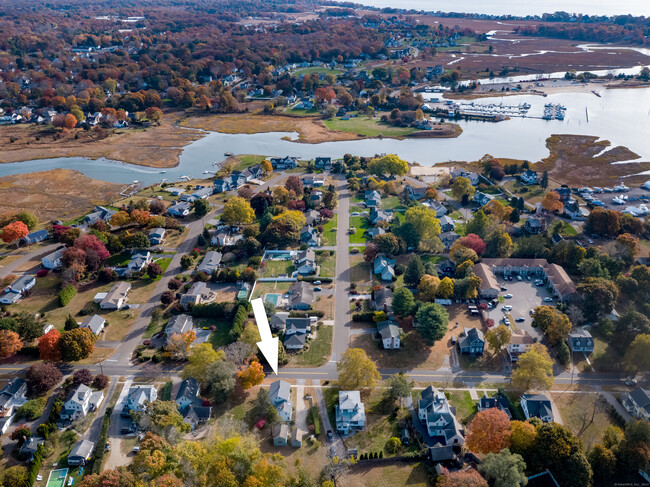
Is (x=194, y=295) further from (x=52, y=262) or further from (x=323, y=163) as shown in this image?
(x=323, y=163)

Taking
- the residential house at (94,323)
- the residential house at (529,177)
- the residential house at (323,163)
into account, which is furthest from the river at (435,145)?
the residential house at (94,323)

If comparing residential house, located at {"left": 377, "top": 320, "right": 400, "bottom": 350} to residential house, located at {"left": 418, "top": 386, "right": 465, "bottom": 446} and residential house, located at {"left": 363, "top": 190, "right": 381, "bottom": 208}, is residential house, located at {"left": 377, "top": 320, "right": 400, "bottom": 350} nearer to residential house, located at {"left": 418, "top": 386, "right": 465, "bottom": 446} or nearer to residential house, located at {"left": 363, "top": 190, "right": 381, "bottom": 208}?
residential house, located at {"left": 418, "top": 386, "right": 465, "bottom": 446}

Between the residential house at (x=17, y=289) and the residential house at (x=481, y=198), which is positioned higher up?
the residential house at (x=481, y=198)

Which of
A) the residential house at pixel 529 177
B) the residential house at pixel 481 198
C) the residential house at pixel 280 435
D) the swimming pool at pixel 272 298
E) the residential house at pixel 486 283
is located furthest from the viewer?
the residential house at pixel 529 177

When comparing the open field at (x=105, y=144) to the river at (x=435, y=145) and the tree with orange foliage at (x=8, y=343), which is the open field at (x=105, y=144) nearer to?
the river at (x=435, y=145)

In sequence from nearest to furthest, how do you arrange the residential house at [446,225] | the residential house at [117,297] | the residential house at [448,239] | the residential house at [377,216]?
1. the residential house at [117,297]
2. the residential house at [448,239]
3. the residential house at [446,225]
4. the residential house at [377,216]

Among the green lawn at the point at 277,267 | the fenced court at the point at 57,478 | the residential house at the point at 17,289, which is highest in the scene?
the green lawn at the point at 277,267

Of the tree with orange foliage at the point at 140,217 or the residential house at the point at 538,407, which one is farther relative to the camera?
the tree with orange foliage at the point at 140,217

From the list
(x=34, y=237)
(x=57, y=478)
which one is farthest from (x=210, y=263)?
(x=57, y=478)
